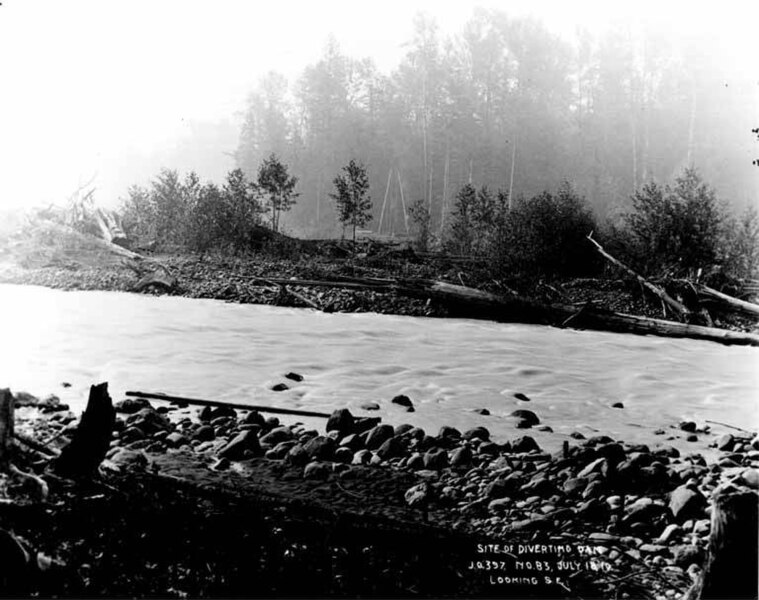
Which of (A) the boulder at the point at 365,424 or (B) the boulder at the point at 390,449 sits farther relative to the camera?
(A) the boulder at the point at 365,424

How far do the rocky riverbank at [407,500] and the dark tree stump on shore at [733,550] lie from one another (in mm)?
234

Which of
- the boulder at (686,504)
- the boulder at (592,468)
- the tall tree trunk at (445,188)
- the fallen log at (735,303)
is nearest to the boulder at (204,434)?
the boulder at (592,468)

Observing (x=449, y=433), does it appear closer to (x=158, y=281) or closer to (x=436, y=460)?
(x=436, y=460)

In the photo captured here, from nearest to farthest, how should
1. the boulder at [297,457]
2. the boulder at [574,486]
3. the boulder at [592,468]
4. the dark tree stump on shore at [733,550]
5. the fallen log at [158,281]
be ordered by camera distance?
1. the dark tree stump on shore at [733,550]
2. the boulder at [574,486]
3. the boulder at [592,468]
4. the boulder at [297,457]
5. the fallen log at [158,281]

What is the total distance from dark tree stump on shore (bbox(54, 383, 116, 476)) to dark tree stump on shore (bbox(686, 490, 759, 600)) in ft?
7.76

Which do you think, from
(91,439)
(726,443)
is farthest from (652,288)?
(91,439)

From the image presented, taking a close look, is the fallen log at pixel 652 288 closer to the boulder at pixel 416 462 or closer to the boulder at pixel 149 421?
the boulder at pixel 416 462

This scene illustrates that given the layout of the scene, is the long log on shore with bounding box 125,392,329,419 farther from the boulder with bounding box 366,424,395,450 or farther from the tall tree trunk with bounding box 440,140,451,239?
the tall tree trunk with bounding box 440,140,451,239

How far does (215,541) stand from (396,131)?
4.65 m

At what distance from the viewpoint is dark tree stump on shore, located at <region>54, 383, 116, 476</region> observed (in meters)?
2.64

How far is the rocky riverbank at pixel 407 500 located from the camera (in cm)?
212

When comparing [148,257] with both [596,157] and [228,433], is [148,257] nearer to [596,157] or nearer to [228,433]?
[228,433]

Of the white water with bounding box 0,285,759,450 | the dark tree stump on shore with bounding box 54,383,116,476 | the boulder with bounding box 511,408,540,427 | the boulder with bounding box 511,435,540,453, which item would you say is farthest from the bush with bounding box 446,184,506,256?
the dark tree stump on shore with bounding box 54,383,116,476

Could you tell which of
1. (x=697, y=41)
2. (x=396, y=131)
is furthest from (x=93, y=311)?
(x=697, y=41)
